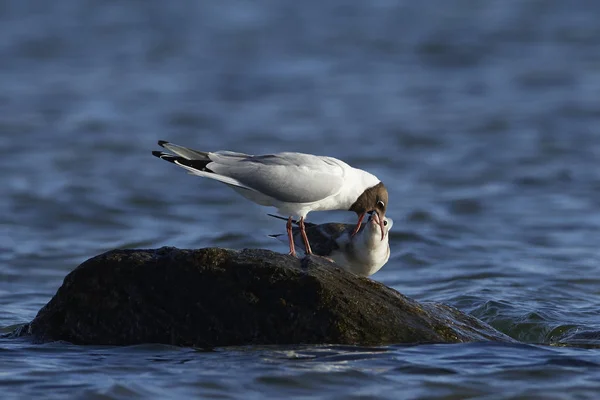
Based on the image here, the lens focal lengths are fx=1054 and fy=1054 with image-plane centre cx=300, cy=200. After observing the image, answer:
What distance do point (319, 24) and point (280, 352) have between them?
62.7ft

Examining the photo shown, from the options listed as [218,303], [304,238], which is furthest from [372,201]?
[218,303]

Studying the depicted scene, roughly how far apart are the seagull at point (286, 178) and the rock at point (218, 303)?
1137mm

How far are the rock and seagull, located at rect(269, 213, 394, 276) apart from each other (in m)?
1.22

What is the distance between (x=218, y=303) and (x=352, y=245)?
5.98 feet

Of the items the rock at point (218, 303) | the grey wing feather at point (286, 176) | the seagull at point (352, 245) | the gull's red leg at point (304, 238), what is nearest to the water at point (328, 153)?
the rock at point (218, 303)

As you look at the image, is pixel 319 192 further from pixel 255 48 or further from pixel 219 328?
pixel 255 48

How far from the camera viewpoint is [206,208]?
13.4m

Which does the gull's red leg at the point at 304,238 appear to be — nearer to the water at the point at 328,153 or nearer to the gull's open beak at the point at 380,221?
the gull's open beak at the point at 380,221

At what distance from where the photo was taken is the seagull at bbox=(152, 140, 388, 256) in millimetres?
7684

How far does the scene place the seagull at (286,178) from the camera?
7.68 meters

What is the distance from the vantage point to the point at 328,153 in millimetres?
15547

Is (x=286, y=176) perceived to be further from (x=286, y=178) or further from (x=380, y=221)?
(x=380, y=221)

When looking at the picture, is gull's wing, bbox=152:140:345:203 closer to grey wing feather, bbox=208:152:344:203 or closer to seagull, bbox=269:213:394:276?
grey wing feather, bbox=208:152:344:203

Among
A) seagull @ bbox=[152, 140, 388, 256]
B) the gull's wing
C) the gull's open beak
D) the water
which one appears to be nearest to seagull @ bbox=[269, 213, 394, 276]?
the gull's open beak
